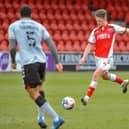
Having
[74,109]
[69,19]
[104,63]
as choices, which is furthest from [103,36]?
[69,19]

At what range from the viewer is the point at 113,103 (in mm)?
12273

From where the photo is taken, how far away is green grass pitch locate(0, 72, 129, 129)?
9430 millimetres

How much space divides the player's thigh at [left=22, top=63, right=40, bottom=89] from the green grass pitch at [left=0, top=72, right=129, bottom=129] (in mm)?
907

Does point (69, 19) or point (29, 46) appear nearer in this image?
point (29, 46)

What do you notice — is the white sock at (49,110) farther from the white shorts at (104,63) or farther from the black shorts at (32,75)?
the white shorts at (104,63)

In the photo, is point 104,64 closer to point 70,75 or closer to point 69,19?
point 70,75

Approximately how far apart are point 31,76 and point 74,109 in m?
3.04

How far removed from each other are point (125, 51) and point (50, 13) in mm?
4370

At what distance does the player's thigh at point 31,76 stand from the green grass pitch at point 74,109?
0.91 m

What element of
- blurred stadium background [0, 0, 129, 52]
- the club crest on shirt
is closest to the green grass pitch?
the club crest on shirt

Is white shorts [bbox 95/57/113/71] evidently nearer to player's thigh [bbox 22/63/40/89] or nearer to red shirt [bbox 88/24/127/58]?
red shirt [bbox 88/24/127/58]

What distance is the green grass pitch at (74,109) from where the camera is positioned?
9.43 m

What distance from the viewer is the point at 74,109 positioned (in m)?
11.3

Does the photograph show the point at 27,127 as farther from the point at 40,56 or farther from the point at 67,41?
the point at 67,41
